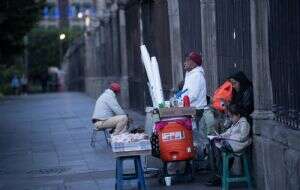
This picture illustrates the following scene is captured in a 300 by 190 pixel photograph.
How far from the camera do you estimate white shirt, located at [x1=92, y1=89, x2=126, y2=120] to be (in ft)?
49.5

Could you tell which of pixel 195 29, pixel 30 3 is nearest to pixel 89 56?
pixel 30 3

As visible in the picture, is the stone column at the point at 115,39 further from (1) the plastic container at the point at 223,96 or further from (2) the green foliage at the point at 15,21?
(1) the plastic container at the point at 223,96

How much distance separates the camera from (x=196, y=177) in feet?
36.9

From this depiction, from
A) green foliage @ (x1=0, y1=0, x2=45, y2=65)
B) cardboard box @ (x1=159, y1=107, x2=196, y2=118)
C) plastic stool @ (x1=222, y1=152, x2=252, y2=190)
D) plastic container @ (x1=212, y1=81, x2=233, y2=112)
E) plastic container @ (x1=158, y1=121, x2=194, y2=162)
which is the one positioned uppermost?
green foliage @ (x1=0, y1=0, x2=45, y2=65)

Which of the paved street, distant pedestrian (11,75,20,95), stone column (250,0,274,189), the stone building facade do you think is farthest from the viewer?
distant pedestrian (11,75,20,95)

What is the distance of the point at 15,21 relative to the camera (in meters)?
29.5

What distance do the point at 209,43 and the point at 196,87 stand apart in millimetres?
2169

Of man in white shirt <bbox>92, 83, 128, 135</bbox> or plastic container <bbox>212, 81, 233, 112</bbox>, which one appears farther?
man in white shirt <bbox>92, 83, 128, 135</bbox>

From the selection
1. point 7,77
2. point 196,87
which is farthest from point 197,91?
point 7,77

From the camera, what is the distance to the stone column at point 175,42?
16.2 m

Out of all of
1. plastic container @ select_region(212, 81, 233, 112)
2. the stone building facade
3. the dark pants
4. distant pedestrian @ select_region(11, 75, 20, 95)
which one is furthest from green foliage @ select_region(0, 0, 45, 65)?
distant pedestrian @ select_region(11, 75, 20, 95)

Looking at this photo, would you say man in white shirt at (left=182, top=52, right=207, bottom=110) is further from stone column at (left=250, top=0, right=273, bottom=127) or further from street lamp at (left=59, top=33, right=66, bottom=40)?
street lamp at (left=59, top=33, right=66, bottom=40)

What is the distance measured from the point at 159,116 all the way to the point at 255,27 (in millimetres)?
1871

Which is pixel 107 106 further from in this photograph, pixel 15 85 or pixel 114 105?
pixel 15 85
